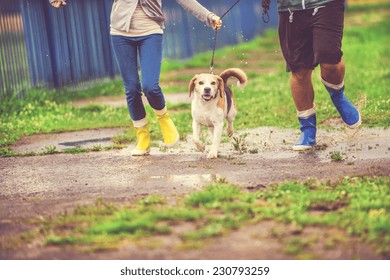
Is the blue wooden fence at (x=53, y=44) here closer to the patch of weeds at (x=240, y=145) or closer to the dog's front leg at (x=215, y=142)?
the patch of weeds at (x=240, y=145)

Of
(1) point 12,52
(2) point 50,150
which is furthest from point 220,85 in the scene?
(1) point 12,52

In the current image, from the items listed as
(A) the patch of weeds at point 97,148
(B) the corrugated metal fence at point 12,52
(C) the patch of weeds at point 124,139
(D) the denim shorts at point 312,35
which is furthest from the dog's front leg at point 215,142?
(B) the corrugated metal fence at point 12,52

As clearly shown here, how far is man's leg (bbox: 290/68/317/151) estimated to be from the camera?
7.72m

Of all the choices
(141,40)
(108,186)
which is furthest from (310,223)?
(141,40)

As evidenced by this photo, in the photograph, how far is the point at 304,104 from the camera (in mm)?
7820

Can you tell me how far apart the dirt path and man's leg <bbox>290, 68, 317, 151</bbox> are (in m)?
0.16

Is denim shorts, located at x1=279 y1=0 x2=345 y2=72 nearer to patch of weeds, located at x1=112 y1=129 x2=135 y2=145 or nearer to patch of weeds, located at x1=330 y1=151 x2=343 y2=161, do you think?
patch of weeds, located at x1=330 y1=151 x2=343 y2=161

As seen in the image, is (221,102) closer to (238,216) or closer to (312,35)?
(312,35)

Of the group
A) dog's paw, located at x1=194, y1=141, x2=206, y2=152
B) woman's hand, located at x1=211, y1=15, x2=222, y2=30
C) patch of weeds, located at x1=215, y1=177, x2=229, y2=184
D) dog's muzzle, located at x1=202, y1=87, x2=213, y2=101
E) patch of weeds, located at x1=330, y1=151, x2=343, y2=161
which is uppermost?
woman's hand, located at x1=211, y1=15, x2=222, y2=30

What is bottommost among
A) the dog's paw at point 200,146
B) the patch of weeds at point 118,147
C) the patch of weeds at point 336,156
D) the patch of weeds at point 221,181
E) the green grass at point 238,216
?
the patch of weeds at point 118,147

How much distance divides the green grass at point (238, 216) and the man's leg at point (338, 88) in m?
1.73

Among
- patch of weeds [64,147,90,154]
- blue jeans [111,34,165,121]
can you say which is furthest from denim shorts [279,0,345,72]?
patch of weeds [64,147,90,154]

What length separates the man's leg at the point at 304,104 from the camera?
772 cm

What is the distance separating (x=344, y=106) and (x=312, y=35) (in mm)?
777
